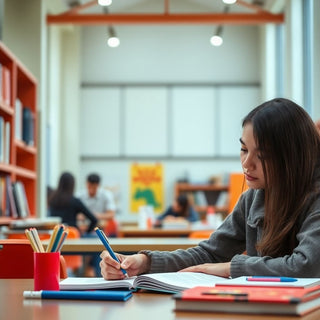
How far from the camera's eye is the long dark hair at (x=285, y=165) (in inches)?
67.4

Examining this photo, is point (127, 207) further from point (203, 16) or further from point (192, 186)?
point (203, 16)

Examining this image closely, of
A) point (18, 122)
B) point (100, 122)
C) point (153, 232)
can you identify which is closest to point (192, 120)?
point (100, 122)

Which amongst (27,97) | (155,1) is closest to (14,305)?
(27,97)

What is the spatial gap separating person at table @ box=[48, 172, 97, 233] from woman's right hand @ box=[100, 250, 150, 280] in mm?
5181

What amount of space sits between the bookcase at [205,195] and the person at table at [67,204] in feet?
13.6

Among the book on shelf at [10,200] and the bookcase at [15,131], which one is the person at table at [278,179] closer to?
the bookcase at [15,131]

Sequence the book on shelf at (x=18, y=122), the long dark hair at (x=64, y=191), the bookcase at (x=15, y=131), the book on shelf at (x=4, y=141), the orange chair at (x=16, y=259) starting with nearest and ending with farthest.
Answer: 1. the orange chair at (x=16, y=259)
2. the book on shelf at (x=4, y=141)
3. the bookcase at (x=15, y=131)
4. the book on shelf at (x=18, y=122)
5. the long dark hair at (x=64, y=191)

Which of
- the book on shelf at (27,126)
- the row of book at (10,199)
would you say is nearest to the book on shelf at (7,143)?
the row of book at (10,199)

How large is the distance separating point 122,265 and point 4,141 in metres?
3.77

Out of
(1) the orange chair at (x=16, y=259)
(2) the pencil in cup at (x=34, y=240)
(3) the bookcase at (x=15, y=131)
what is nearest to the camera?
(2) the pencil in cup at (x=34, y=240)

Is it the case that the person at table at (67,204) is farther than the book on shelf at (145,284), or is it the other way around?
the person at table at (67,204)

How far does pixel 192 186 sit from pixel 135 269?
30.5 feet

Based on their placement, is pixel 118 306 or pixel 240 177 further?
pixel 240 177

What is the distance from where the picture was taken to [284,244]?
1.74 metres
